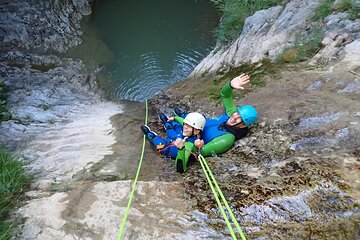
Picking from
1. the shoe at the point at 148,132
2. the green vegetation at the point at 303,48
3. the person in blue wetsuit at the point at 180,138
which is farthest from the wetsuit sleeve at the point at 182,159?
the green vegetation at the point at 303,48

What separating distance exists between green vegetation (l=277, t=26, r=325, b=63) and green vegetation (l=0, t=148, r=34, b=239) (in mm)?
4800

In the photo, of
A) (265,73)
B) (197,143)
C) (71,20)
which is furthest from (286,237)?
(71,20)

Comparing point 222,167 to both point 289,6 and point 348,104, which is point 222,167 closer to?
point 348,104

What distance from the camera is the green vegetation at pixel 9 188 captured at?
325cm

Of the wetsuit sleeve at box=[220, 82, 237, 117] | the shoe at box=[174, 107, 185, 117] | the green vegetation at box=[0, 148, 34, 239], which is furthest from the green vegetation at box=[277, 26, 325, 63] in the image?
the green vegetation at box=[0, 148, 34, 239]

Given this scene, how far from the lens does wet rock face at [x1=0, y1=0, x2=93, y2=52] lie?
10.4 meters

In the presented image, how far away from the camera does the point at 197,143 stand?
4.64 metres

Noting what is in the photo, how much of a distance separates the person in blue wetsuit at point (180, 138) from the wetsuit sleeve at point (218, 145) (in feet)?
0.52

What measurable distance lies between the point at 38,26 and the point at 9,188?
8741 mm

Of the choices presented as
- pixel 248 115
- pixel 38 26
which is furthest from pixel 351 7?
pixel 38 26

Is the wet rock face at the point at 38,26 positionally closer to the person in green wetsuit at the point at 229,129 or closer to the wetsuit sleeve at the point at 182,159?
the person in green wetsuit at the point at 229,129

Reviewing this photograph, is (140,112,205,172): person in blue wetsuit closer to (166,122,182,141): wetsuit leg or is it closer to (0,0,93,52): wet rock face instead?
(166,122,182,141): wetsuit leg

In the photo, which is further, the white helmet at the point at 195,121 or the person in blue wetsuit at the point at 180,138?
the white helmet at the point at 195,121

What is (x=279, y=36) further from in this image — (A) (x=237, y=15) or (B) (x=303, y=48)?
(A) (x=237, y=15)
